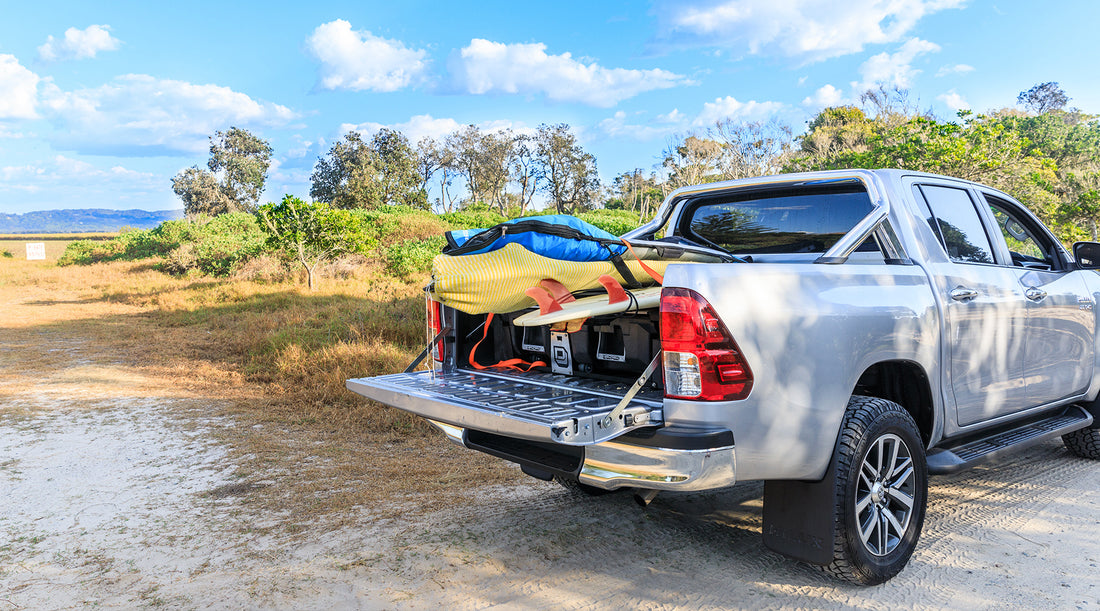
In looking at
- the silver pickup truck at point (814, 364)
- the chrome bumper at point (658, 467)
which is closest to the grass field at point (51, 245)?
the silver pickup truck at point (814, 364)

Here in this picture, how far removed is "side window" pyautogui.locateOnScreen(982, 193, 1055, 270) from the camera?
187 inches

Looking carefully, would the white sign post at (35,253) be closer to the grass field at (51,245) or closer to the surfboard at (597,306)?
the grass field at (51,245)

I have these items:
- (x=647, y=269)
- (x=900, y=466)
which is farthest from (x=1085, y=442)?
(x=647, y=269)

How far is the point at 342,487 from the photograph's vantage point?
193 inches

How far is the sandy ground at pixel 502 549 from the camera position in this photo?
10.6 feet

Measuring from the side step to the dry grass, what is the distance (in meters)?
2.68

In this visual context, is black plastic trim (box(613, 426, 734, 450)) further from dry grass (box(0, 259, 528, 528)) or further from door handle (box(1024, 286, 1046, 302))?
door handle (box(1024, 286, 1046, 302))

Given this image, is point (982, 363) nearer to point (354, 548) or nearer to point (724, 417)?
point (724, 417)

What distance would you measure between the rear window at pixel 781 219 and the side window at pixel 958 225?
1.54ft

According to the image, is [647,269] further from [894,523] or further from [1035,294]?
[1035,294]

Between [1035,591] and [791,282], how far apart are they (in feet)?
5.81

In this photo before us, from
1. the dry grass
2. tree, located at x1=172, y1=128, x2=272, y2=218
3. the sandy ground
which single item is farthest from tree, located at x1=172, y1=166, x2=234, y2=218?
the sandy ground

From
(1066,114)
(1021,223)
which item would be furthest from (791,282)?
(1066,114)

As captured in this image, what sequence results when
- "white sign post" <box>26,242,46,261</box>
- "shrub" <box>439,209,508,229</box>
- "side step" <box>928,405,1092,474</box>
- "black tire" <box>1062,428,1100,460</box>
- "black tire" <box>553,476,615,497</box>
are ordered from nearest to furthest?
"side step" <box>928,405,1092,474</box> < "black tire" <box>553,476,615,497</box> < "black tire" <box>1062,428,1100,460</box> < "shrub" <box>439,209,508,229</box> < "white sign post" <box>26,242,46,261</box>
